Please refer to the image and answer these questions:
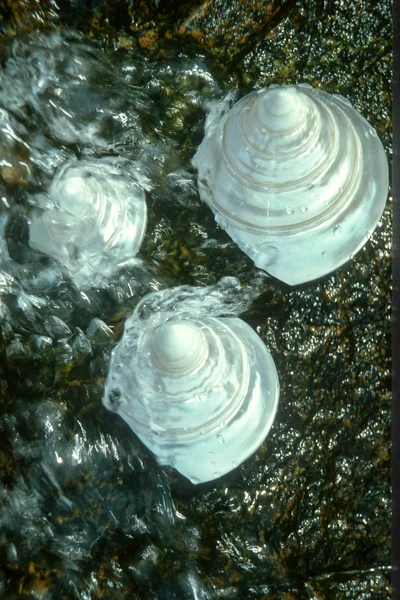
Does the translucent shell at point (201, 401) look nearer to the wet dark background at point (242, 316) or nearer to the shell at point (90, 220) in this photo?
the wet dark background at point (242, 316)

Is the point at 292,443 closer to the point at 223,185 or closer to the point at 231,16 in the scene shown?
Answer: the point at 223,185

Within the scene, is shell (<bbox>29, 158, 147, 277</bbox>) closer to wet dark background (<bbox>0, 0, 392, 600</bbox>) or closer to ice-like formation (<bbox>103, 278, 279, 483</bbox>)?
wet dark background (<bbox>0, 0, 392, 600</bbox>)

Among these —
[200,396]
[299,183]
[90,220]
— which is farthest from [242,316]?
[90,220]

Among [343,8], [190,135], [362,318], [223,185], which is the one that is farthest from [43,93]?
[362,318]

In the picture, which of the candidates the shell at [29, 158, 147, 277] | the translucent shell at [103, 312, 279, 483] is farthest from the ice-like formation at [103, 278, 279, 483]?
the shell at [29, 158, 147, 277]

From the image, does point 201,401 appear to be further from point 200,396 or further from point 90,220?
point 90,220
